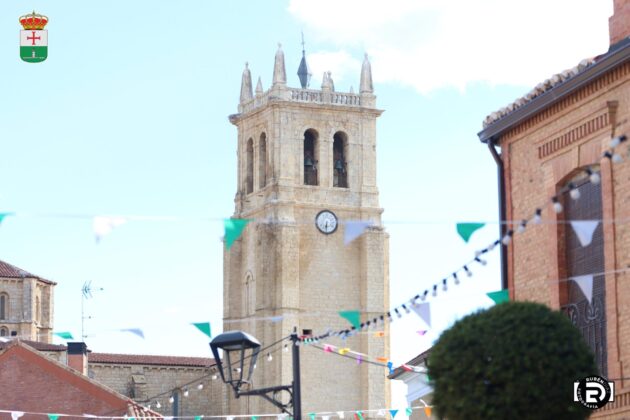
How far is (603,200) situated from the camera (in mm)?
22406

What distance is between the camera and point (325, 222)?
84250 mm

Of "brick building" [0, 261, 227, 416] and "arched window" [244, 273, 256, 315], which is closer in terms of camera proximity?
"arched window" [244, 273, 256, 315]

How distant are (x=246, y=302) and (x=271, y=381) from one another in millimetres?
4913

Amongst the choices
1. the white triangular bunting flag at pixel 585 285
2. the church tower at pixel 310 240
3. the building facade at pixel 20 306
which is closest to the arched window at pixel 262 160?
the church tower at pixel 310 240

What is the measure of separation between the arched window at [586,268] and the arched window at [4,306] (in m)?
79.4

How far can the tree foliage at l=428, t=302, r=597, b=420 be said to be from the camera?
1731 cm

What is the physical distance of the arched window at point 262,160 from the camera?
86.1 metres

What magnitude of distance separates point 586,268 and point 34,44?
1959 cm

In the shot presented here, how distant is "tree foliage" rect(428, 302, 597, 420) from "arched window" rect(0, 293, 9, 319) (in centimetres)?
8431

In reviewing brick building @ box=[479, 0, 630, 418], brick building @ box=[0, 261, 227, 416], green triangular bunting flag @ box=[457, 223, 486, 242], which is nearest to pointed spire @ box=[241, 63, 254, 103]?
brick building @ box=[0, 261, 227, 416]

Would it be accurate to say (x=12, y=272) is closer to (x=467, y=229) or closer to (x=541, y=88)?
(x=541, y=88)

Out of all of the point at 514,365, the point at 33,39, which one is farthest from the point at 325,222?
the point at 514,365

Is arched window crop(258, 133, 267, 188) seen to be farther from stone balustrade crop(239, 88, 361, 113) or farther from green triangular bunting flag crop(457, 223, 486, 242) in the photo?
green triangular bunting flag crop(457, 223, 486, 242)

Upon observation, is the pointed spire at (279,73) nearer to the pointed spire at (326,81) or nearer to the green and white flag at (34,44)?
the pointed spire at (326,81)
